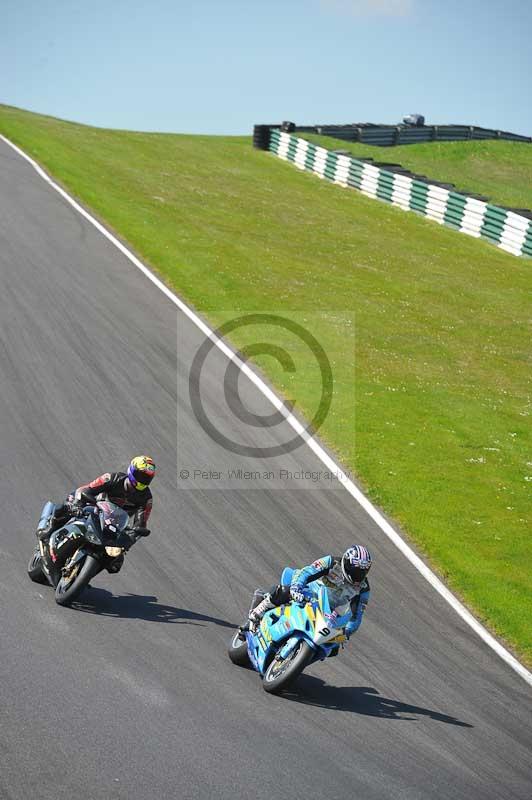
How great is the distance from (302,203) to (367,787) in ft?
119

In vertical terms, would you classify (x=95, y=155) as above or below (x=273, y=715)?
above

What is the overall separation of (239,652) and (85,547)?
2272mm

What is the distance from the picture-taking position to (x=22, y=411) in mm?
17766

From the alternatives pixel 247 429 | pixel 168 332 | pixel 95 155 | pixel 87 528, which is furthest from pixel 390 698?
pixel 95 155

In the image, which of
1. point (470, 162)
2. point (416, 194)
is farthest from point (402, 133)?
point (416, 194)

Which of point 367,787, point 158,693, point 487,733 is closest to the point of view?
point 367,787

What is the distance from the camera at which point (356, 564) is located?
416 inches

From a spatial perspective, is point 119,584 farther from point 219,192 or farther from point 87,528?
point 219,192

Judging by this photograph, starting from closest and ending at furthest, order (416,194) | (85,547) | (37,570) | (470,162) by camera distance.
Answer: (85,547), (37,570), (416,194), (470,162)

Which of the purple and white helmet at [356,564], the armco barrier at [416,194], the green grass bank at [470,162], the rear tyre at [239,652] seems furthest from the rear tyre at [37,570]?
the green grass bank at [470,162]

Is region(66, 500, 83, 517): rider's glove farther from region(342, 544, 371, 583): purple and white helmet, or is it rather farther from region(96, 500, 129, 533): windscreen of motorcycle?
region(342, 544, 371, 583): purple and white helmet

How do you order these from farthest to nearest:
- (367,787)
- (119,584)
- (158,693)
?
(119,584) < (158,693) < (367,787)

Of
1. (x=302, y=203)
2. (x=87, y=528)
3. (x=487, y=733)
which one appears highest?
(x=302, y=203)

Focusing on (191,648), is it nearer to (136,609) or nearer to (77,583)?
(136,609)
